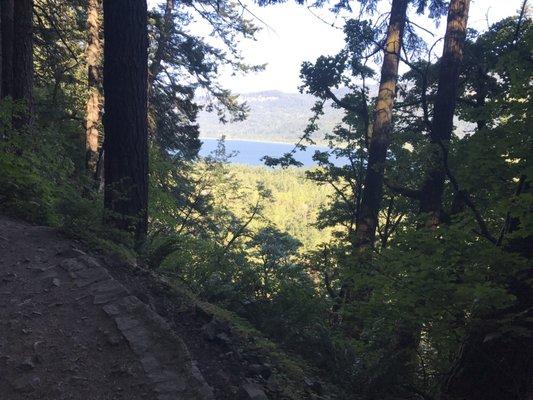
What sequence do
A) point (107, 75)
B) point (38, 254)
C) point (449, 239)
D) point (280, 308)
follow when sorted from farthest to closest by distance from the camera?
point (107, 75) → point (280, 308) → point (38, 254) → point (449, 239)

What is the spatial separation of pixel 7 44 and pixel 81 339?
7142 mm

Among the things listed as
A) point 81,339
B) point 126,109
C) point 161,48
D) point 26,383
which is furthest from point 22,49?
point 161,48

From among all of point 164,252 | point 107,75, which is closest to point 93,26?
point 107,75

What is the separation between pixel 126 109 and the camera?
5.53 metres

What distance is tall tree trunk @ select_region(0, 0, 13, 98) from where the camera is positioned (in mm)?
7707

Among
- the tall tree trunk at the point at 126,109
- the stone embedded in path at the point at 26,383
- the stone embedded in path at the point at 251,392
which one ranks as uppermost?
the tall tree trunk at the point at 126,109

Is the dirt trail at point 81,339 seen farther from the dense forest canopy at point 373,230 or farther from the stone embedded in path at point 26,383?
the dense forest canopy at point 373,230

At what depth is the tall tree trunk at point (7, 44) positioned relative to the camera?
7.71m

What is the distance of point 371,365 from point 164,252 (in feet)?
8.73

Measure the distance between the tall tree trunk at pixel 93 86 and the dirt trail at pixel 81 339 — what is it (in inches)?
389

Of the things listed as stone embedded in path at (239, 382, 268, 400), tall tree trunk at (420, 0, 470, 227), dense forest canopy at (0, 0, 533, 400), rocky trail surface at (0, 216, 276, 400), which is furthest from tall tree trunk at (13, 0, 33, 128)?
tall tree trunk at (420, 0, 470, 227)

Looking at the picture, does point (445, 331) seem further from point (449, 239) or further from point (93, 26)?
point (93, 26)

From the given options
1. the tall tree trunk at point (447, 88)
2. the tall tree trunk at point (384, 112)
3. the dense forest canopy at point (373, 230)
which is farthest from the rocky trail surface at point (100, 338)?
the tall tree trunk at point (384, 112)

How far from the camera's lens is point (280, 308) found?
4715mm
